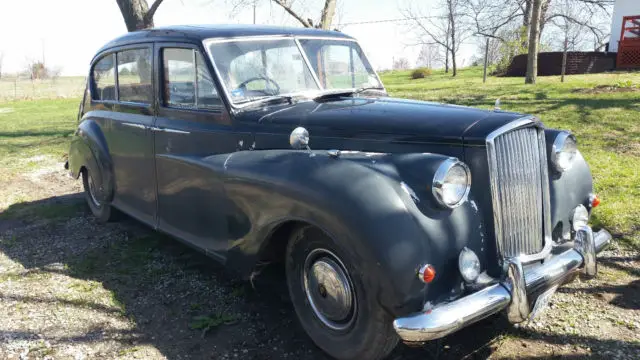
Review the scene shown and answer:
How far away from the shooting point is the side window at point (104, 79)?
4.88 m

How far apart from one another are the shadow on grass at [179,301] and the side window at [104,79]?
1.37 metres

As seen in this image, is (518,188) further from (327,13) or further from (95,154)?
(327,13)

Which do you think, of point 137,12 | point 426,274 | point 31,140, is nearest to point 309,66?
point 426,274

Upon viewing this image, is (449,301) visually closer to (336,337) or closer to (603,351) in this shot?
(336,337)

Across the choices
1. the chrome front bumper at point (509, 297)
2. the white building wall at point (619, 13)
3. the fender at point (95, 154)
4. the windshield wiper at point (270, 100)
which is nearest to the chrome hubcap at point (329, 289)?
the chrome front bumper at point (509, 297)

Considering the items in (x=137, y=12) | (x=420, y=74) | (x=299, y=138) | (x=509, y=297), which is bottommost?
(x=509, y=297)

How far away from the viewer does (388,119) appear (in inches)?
123

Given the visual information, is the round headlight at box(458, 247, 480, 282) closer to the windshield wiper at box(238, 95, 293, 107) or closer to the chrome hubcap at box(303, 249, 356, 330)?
the chrome hubcap at box(303, 249, 356, 330)

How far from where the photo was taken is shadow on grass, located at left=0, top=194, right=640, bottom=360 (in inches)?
119

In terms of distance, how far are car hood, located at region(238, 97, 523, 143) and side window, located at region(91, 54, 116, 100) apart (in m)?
2.05

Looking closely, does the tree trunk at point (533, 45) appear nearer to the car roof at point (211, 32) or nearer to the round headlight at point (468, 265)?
the car roof at point (211, 32)

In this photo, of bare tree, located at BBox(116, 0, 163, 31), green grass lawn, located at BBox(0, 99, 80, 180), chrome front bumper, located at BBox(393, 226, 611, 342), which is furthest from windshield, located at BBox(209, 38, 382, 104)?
bare tree, located at BBox(116, 0, 163, 31)

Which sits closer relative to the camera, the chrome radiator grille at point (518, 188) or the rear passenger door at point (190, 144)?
the chrome radiator grille at point (518, 188)

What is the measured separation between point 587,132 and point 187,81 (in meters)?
6.52
